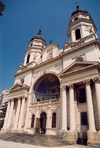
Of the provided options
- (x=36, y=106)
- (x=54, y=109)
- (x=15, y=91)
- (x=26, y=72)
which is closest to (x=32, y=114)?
(x=36, y=106)

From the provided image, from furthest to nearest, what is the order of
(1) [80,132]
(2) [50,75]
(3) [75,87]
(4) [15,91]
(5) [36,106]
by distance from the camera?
(4) [15,91] → (2) [50,75] → (5) [36,106] → (3) [75,87] → (1) [80,132]

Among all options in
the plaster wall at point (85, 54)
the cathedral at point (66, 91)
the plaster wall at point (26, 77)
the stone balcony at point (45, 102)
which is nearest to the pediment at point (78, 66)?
the cathedral at point (66, 91)

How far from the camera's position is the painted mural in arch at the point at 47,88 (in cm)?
2334

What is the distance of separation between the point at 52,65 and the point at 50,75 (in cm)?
204

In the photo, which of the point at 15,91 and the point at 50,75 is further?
the point at 15,91

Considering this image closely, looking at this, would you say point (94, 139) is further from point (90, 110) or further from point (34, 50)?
point (34, 50)

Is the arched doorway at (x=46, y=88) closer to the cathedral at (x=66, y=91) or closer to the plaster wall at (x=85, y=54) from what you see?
the cathedral at (x=66, y=91)

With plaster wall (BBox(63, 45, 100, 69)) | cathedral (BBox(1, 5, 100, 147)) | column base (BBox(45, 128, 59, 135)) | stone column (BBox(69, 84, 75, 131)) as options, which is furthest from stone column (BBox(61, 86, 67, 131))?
plaster wall (BBox(63, 45, 100, 69))

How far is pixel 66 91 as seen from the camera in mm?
16859

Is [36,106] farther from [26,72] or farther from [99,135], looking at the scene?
[99,135]

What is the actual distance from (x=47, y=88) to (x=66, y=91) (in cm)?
861

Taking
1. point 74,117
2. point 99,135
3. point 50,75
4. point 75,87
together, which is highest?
point 50,75

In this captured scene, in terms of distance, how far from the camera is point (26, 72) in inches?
1034

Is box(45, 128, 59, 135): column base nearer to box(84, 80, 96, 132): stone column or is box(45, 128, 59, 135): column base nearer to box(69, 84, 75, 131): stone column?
box(69, 84, 75, 131): stone column
